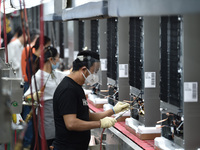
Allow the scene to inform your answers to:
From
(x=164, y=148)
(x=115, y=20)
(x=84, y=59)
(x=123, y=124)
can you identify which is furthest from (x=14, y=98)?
(x=115, y=20)

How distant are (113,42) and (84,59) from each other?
1598 millimetres

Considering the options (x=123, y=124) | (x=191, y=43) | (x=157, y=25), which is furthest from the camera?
(x=123, y=124)

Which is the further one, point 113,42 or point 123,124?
point 113,42

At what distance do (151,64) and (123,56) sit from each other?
910 millimetres

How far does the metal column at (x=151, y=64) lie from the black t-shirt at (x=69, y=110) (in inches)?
26.1

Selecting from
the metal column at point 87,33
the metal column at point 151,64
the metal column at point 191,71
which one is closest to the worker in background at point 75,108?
the metal column at point 151,64

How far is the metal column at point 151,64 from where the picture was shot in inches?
152

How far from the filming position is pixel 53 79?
450 centimetres

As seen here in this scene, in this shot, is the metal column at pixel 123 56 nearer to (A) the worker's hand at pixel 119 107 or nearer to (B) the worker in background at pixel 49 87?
(B) the worker in background at pixel 49 87

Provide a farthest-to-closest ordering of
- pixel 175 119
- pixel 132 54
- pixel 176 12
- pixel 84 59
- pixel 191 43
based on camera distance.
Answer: pixel 132 54 < pixel 84 59 < pixel 175 119 < pixel 191 43 < pixel 176 12

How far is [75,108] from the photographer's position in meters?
3.29

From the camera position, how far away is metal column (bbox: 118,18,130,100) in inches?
186

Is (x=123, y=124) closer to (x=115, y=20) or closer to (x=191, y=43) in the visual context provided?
(x=115, y=20)

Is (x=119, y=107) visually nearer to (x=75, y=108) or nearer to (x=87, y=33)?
(x=75, y=108)
